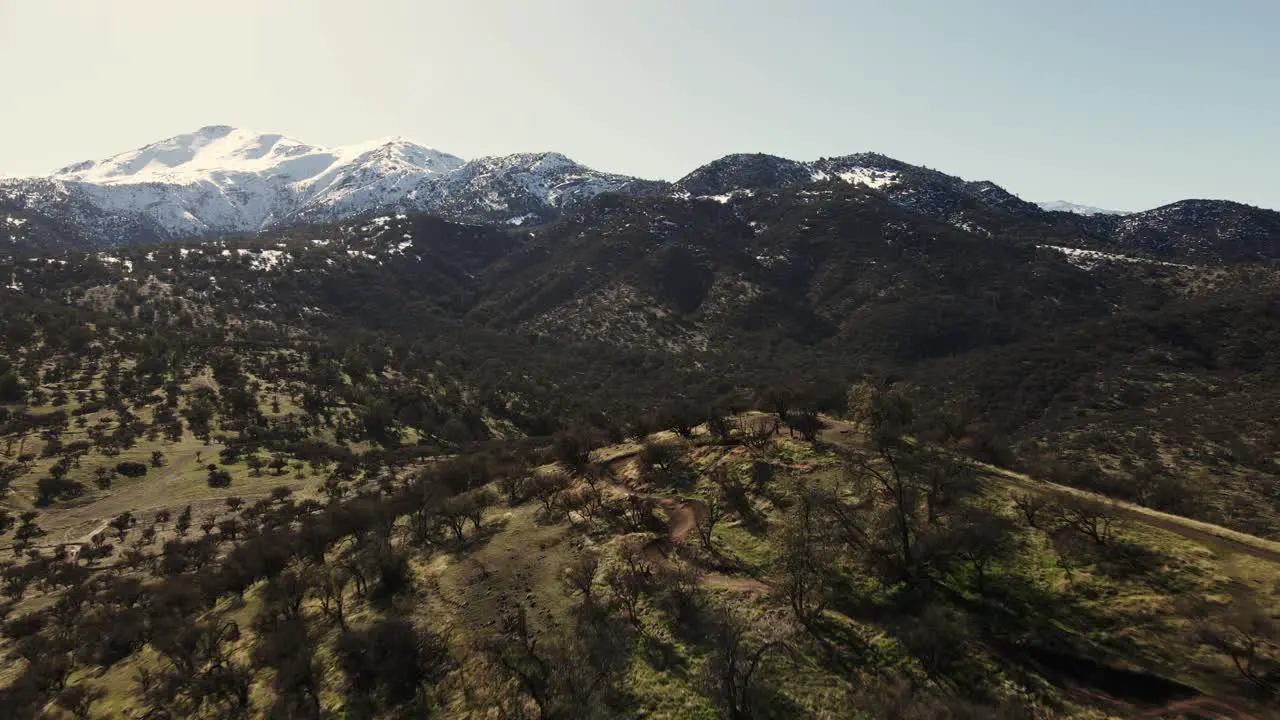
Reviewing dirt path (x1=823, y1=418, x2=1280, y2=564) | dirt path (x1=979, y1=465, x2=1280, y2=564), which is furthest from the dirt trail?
dirt path (x1=979, y1=465, x2=1280, y2=564)

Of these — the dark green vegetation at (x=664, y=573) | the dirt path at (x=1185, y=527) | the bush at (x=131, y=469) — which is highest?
the dirt path at (x=1185, y=527)

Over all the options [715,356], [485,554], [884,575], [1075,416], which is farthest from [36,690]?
[715,356]

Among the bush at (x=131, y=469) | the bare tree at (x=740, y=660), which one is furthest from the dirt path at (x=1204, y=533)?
the bush at (x=131, y=469)

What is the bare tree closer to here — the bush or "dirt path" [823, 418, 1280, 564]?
"dirt path" [823, 418, 1280, 564]

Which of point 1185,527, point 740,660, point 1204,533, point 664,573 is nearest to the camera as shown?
point 740,660

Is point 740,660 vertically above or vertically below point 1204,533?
below

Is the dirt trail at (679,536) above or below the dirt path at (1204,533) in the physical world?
below

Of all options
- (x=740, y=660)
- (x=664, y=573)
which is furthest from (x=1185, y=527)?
(x=664, y=573)

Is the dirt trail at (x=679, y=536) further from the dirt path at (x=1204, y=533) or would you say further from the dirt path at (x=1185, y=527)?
the dirt path at (x=1204, y=533)

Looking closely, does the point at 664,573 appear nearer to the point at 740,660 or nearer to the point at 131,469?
the point at 740,660
